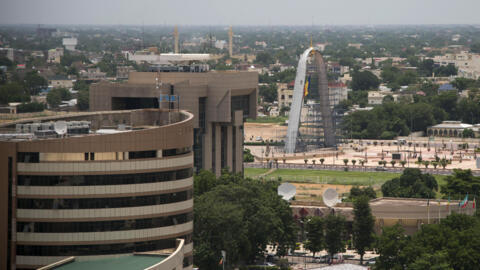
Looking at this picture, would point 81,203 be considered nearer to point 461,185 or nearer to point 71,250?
point 71,250

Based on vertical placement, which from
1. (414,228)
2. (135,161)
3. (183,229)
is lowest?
(414,228)

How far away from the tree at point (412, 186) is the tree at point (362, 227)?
32815 mm

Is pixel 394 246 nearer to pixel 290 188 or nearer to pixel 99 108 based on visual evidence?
pixel 290 188

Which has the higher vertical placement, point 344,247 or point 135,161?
point 135,161

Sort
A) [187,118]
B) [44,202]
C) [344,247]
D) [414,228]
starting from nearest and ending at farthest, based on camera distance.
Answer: [44,202] → [187,118] → [344,247] → [414,228]

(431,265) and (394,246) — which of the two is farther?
(394,246)

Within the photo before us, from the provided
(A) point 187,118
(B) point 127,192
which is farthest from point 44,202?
(A) point 187,118

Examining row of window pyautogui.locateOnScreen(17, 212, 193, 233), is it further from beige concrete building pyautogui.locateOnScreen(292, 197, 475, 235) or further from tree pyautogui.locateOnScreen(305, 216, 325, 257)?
beige concrete building pyautogui.locateOnScreen(292, 197, 475, 235)

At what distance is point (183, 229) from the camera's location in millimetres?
74312

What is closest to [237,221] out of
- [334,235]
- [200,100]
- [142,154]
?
[334,235]

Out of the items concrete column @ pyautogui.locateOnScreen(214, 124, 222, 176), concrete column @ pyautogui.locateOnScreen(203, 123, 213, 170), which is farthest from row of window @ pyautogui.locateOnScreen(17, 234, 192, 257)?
concrete column @ pyautogui.locateOnScreen(214, 124, 222, 176)

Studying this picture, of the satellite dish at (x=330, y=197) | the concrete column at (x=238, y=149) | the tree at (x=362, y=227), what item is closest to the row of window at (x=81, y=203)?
the tree at (x=362, y=227)

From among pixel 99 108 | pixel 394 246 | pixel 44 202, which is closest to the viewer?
pixel 44 202

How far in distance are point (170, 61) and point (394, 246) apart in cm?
4813
